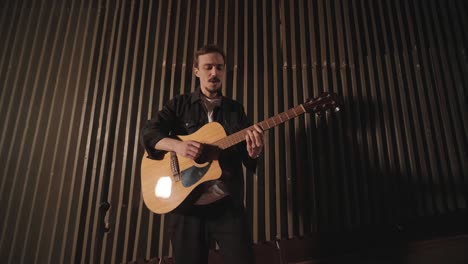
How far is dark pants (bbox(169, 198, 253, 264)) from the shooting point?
5.76 ft

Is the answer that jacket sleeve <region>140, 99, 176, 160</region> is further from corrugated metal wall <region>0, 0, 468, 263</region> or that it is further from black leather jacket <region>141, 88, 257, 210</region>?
corrugated metal wall <region>0, 0, 468, 263</region>

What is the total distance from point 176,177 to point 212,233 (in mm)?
423

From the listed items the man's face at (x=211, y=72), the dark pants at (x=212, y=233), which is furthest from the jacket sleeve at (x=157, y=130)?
the dark pants at (x=212, y=233)

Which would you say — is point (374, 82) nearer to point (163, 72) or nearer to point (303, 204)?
point (303, 204)

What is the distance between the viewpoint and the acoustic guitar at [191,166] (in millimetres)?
1936

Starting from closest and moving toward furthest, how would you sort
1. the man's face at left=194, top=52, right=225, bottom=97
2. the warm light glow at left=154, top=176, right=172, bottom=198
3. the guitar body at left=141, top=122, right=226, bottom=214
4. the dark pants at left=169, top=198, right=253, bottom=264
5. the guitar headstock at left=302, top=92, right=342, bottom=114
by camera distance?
the dark pants at left=169, top=198, right=253, bottom=264
the guitar body at left=141, top=122, right=226, bottom=214
the warm light glow at left=154, top=176, right=172, bottom=198
the guitar headstock at left=302, top=92, right=342, bottom=114
the man's face at left=194, top=52, right=225, bottom=97

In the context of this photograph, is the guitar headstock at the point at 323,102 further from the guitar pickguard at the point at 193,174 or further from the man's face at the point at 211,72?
the guitar pickguard at the point at 193,174

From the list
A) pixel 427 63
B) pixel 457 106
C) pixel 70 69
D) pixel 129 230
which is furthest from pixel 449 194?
pixel 70 69

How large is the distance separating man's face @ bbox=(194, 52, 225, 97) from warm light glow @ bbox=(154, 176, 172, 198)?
666 millimetres

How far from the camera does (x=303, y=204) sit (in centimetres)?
277

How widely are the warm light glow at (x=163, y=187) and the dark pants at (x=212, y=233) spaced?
187 mm

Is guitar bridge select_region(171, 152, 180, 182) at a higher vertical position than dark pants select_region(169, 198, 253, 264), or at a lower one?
higher

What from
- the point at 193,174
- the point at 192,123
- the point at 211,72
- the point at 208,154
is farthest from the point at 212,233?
the point at 211,72

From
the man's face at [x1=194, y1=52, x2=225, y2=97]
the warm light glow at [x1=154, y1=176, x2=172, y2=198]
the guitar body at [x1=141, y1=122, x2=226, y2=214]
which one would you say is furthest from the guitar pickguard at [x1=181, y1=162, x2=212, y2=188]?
the man's face at [x1=194, y1=52, x2=225, y2=97]
